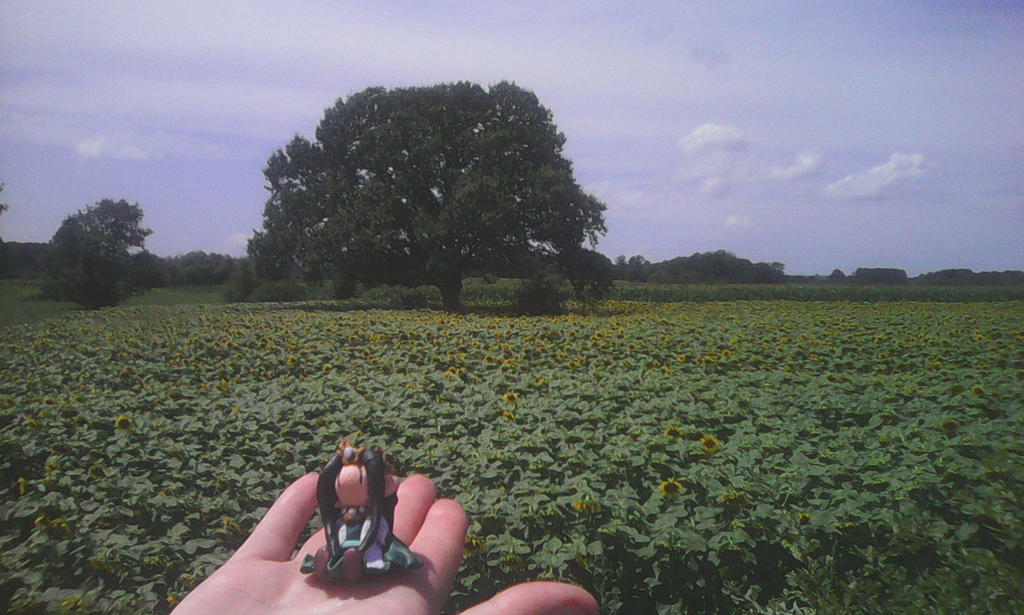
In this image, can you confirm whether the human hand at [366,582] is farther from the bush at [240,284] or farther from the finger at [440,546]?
the bush at [240,284]

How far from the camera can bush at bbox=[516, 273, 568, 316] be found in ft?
39.8

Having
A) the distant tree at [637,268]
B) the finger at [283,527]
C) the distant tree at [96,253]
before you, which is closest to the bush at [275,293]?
the distant tree at [96,253]

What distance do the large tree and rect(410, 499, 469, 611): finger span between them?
10931 millimetres

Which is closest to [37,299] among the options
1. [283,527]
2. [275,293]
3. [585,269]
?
[275,293]

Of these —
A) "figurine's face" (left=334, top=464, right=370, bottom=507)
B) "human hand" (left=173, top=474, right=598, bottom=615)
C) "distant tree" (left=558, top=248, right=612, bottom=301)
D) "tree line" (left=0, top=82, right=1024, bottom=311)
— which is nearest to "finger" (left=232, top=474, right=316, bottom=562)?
"human hand" (left=173, top=474, right=598, bottom=615)

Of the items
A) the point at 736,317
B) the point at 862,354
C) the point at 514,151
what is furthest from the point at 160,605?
the point at 514,151

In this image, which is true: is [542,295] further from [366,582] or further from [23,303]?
[366,582]

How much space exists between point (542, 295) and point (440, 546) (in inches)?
436

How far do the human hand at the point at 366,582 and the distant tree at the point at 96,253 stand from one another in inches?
112

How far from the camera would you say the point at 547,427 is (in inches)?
132

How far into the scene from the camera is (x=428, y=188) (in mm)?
13242

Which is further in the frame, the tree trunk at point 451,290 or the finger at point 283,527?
the tree trunk at point 451,290

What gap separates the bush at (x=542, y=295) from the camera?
12133 millimetres

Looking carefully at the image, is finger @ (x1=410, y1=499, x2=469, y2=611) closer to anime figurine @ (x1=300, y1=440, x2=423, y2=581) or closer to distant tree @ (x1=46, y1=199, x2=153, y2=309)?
anime figurine @ (x1=300, y1=440, x2=423, y2=581)
